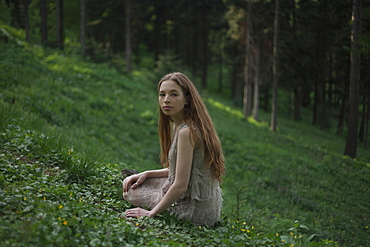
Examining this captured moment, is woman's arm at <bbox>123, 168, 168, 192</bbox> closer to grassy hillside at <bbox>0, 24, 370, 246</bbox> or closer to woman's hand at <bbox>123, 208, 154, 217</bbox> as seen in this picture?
grassy hillside at <bbox>0, 24, 370, 246</bbox>

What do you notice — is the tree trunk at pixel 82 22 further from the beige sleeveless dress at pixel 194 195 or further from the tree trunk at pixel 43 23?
the beige sleeveless dress at pixel 194 195

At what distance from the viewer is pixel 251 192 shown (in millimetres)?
8664

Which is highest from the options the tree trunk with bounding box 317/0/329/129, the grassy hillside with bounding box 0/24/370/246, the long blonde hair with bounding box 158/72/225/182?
the tree trunk with bounding box 317/0/329/129

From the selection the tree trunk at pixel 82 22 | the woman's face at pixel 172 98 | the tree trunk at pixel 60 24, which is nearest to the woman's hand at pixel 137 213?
the woman's face at pixel 172 98

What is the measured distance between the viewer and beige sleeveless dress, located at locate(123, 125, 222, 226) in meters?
3.61

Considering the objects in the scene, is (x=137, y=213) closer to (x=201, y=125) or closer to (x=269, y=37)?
(x=201, y=125)

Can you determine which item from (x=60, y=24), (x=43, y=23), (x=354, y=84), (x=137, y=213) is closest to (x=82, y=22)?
(x=60, y=24)

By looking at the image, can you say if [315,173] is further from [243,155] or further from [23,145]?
[23,145]

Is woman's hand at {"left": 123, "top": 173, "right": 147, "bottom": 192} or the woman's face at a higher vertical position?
the woman's face

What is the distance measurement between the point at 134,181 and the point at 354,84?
32.6 ft

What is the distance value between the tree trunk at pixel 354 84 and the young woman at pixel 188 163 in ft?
28.5

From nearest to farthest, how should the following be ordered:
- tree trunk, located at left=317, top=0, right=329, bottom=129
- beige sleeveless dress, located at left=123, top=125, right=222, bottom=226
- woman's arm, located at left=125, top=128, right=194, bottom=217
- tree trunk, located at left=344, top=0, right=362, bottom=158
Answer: woman's arm, located at left=125, top=128, right=194, bottom=217 → beige sleeveless dress, located at left=123, top=125, right=222, bottom=226 → tree trunk, located at left=344, top=0, right=362, bottom=158 → tree trunk, located at left=317, top=0, right=329, bottom=129

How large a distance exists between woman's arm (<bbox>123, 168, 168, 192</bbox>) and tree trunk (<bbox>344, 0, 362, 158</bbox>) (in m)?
8.99

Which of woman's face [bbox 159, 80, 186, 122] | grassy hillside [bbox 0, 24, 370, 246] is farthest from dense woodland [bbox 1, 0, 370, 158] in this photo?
woman's face [bbox 159, 80, 186, 122]
